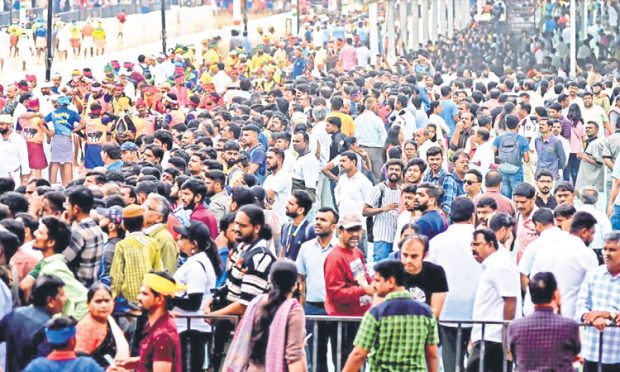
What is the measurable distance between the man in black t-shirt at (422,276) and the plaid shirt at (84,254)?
213cm

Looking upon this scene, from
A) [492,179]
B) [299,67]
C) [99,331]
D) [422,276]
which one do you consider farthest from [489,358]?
[299,67]

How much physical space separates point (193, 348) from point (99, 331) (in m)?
1.75

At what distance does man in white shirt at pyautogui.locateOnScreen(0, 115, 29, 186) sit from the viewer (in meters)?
21.4

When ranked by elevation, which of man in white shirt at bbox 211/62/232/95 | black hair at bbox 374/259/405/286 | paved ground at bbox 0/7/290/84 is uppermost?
paved ground at bbox 0/7/290/84

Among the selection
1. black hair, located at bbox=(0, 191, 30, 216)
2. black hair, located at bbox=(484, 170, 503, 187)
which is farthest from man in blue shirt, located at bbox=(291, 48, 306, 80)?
black hair, located at bbox=(0, 191, 30, 216)

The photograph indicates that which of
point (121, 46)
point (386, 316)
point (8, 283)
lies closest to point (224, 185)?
point (8, 283)

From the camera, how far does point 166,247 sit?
12633 mm

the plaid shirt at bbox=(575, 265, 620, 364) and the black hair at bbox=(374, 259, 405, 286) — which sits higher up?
the black hair at bbox=(374, 259, 405, 286)

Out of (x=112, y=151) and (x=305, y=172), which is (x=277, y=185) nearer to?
(x=305, y=172)

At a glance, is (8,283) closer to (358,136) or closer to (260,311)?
(260,311)

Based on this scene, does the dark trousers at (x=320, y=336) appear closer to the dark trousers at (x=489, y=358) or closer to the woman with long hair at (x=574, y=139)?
the dark trousers at (x=489, y=358)

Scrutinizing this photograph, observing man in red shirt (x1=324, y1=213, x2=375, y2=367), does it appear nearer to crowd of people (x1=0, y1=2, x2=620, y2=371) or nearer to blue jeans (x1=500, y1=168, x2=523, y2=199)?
crowd of people (x1=0, y1=2, x2=620, y2=371)

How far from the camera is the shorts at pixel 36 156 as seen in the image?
23.8 meters

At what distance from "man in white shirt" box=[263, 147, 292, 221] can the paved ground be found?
24646 millimetres
